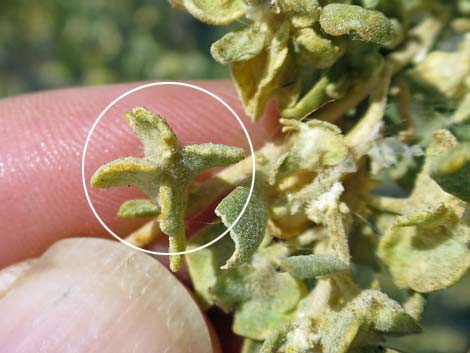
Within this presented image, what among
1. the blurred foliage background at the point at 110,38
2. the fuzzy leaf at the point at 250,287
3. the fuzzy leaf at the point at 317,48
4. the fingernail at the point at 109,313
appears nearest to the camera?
the fuzzy leaf at the point at 317,48

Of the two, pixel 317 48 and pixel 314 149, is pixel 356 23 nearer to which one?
pixel 317 48

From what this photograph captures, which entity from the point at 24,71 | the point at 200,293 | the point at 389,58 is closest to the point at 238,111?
the point at 389,58

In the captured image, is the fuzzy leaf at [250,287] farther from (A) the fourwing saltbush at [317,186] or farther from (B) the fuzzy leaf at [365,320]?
(B) the fuzzy leaf at [365,320]

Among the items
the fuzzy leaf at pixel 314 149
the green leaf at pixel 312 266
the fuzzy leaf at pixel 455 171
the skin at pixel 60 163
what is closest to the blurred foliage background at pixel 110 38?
the skin at pixel 60 163

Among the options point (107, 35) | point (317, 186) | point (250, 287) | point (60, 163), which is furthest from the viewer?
point (107, 35)

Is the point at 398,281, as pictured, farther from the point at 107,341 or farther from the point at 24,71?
the point at 24,71

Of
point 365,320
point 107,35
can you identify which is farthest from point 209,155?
point 107,35
